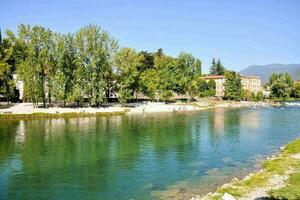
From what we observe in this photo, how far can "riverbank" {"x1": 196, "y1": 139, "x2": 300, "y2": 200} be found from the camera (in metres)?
19.9

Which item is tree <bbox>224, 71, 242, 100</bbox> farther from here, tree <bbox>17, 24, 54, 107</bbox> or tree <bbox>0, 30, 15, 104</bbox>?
tree <bbox>0, 30, 15, 104</bbox>

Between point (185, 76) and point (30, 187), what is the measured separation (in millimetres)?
110933

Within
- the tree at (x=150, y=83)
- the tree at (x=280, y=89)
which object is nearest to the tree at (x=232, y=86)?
the tree at (x=280, y=89)

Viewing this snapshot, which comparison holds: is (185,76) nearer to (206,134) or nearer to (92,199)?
(206,134)

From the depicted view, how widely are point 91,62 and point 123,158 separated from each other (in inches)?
2455

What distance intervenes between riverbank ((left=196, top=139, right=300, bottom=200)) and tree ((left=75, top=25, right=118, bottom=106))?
2678 inches

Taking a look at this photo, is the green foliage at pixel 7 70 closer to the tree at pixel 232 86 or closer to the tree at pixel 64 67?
the tree at pixel 64 67

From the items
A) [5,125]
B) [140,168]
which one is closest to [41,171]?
[140,168]

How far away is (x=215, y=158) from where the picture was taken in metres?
39.2

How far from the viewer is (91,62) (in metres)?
97.9

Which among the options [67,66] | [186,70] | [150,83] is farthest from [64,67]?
[186,70]

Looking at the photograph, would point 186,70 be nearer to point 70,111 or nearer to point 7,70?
point 70,111

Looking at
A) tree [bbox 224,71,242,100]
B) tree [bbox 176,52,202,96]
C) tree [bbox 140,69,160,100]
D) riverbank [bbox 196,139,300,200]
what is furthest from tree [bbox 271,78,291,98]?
riverbank [bbox 196,139,300,200]

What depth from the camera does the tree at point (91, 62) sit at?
96.8 metres
